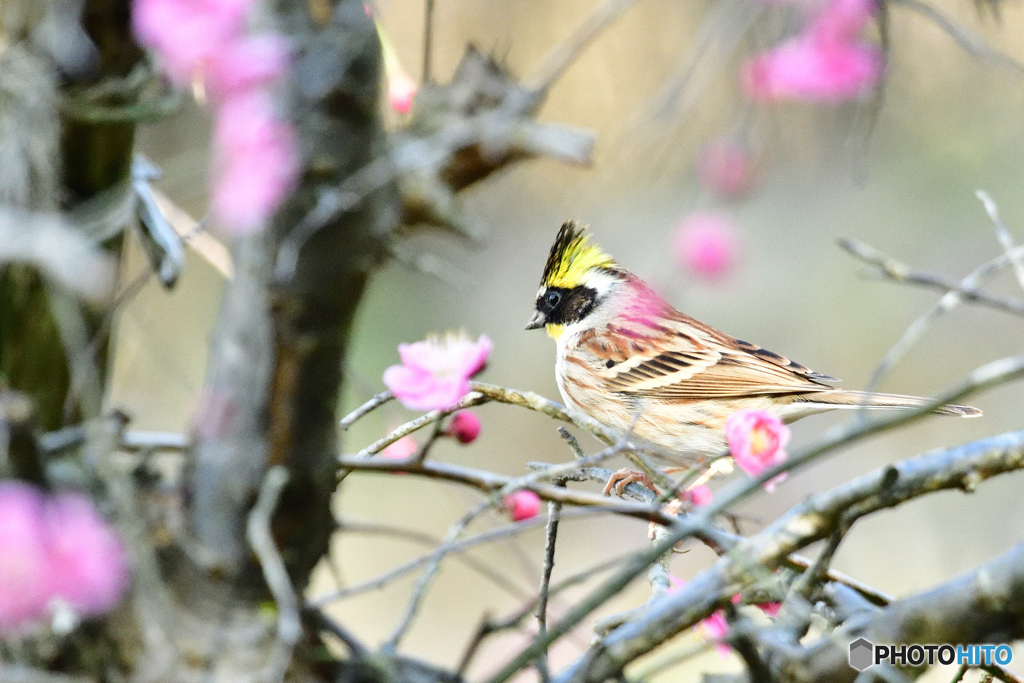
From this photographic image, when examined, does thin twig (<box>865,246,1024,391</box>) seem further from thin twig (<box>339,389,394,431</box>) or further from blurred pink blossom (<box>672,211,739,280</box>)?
blurred pink blossom (<box>672,211,739,280</box>)

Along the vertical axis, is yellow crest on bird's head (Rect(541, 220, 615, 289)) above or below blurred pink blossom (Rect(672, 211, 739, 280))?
below

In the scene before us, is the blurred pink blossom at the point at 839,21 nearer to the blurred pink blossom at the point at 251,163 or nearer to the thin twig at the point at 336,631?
the blurred pink blossom at the point at 251,163

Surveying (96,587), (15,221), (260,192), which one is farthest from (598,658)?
(15,221)

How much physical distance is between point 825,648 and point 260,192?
917 mm

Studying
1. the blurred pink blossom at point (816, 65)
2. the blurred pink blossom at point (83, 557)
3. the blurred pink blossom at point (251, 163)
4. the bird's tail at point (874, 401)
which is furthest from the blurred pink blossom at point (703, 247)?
the blurred pink blossom at point (83, 557)

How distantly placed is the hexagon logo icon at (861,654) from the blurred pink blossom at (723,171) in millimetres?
2008

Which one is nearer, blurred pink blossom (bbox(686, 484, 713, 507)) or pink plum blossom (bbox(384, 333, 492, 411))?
pink plum blossom (bbox(384, 333, 492, 411))

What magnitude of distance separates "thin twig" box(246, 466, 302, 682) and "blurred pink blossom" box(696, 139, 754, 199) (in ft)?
7.10

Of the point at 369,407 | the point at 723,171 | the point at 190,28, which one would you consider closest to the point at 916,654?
the point at 369,407

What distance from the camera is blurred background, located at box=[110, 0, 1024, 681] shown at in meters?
5.58

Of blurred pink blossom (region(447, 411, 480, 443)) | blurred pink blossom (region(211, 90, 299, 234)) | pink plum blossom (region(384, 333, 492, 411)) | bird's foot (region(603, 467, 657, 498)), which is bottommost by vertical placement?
bird's foot (region(603, 467, 657, 498))

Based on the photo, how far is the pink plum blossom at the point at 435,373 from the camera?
56.7 inches

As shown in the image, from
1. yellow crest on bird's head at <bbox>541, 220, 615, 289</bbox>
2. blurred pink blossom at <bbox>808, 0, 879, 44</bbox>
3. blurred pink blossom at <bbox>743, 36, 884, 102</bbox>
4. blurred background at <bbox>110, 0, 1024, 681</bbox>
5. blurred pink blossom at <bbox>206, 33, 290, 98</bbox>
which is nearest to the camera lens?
blurred pink blossom at <bbox>206, 33, 290, 98</bbox>

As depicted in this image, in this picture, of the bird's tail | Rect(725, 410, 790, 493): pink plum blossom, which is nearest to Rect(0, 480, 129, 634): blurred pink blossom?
Rect(725, 410, 790, 493): pink plum blossom
